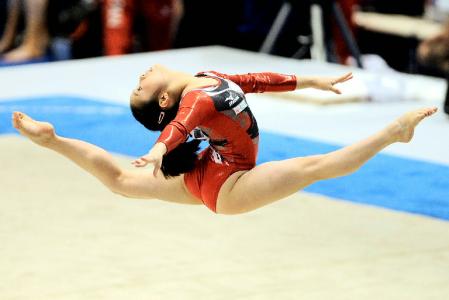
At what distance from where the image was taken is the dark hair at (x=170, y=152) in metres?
3.55

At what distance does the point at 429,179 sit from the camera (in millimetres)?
5254

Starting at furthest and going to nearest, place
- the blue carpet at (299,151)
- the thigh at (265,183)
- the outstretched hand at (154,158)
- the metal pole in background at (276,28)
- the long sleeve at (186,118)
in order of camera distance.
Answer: the metal pole in background at (276,28) → the blue carpet at (299,151) → the thigh at (265,183) → the long sleeve at (186,118) → the outstretched hand at (154,158)

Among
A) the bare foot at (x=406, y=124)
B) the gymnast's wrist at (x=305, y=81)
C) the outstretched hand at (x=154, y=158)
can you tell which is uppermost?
the outstretched hand at (x=154, y=158)

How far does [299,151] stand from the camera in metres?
5.75

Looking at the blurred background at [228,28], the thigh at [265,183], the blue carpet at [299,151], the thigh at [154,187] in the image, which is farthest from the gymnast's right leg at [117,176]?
the blurred background at [228,28]

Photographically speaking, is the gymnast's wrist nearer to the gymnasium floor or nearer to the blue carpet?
the gymnasium floor

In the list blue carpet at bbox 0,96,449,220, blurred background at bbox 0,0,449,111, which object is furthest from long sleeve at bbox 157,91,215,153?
blurred background at bbox 0,0,449,111

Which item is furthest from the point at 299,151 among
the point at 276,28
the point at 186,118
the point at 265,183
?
the point at 276,28

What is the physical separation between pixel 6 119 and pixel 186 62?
176 cm

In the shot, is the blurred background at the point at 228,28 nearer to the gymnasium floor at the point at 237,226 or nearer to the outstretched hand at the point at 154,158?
the gymnasium floor at the point at 237,226

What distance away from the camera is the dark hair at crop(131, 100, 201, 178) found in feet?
11.6

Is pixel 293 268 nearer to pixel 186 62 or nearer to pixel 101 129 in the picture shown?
pixel 101 129

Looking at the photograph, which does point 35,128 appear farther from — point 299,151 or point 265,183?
point 299,151

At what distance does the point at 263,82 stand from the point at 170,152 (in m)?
0.40
